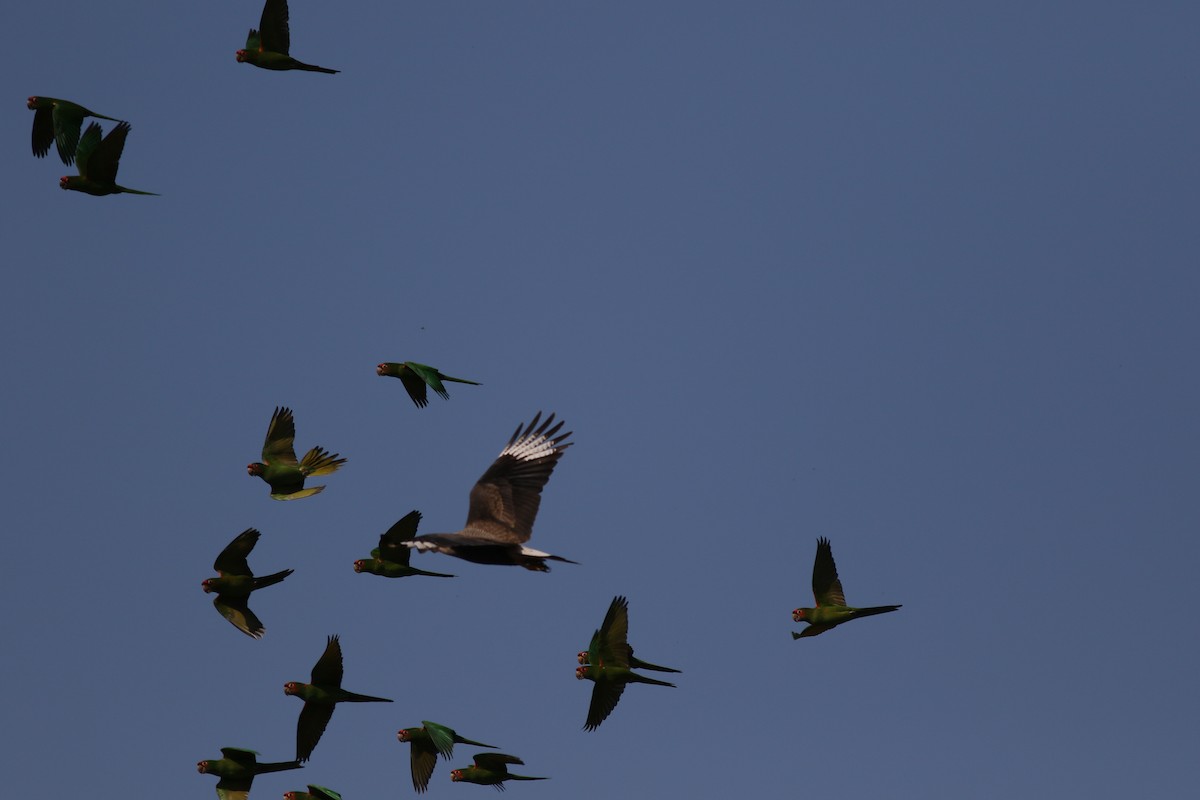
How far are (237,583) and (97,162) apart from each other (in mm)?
11609

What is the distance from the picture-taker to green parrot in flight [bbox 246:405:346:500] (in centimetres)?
5112

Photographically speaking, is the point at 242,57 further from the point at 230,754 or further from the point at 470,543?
the point at 230,754

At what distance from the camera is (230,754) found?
50.1 metres

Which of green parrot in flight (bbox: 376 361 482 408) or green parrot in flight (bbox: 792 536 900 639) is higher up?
green parrot in flight (bbox: 376 361 482 408)

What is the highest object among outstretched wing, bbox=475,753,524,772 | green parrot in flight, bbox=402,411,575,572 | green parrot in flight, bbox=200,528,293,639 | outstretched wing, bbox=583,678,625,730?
green parrot in flight, bbox=402,411,575,572

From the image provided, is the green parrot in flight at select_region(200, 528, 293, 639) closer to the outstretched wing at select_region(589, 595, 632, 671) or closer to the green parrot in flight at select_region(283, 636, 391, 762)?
the green parrot in flight at select_region(283, 636, 391, 762)

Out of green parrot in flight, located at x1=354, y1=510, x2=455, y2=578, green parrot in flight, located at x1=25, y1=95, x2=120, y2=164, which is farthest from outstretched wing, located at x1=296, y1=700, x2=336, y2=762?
green parrot in flight, located at x1=25, y1=95, x2=120, y2=164

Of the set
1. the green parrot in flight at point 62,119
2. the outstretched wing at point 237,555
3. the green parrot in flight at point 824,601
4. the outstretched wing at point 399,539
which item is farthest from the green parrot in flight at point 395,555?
the green parrot in flight at point 62,119

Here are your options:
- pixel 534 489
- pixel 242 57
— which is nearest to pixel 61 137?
pixel 242 57

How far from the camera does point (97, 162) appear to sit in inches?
1949

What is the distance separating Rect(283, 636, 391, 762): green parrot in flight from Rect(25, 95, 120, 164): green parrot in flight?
575 inches

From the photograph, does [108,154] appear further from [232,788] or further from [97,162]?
[232,788]

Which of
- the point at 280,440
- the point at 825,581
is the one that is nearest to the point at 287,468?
the point at 280,440

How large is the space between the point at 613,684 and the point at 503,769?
12.7ft
